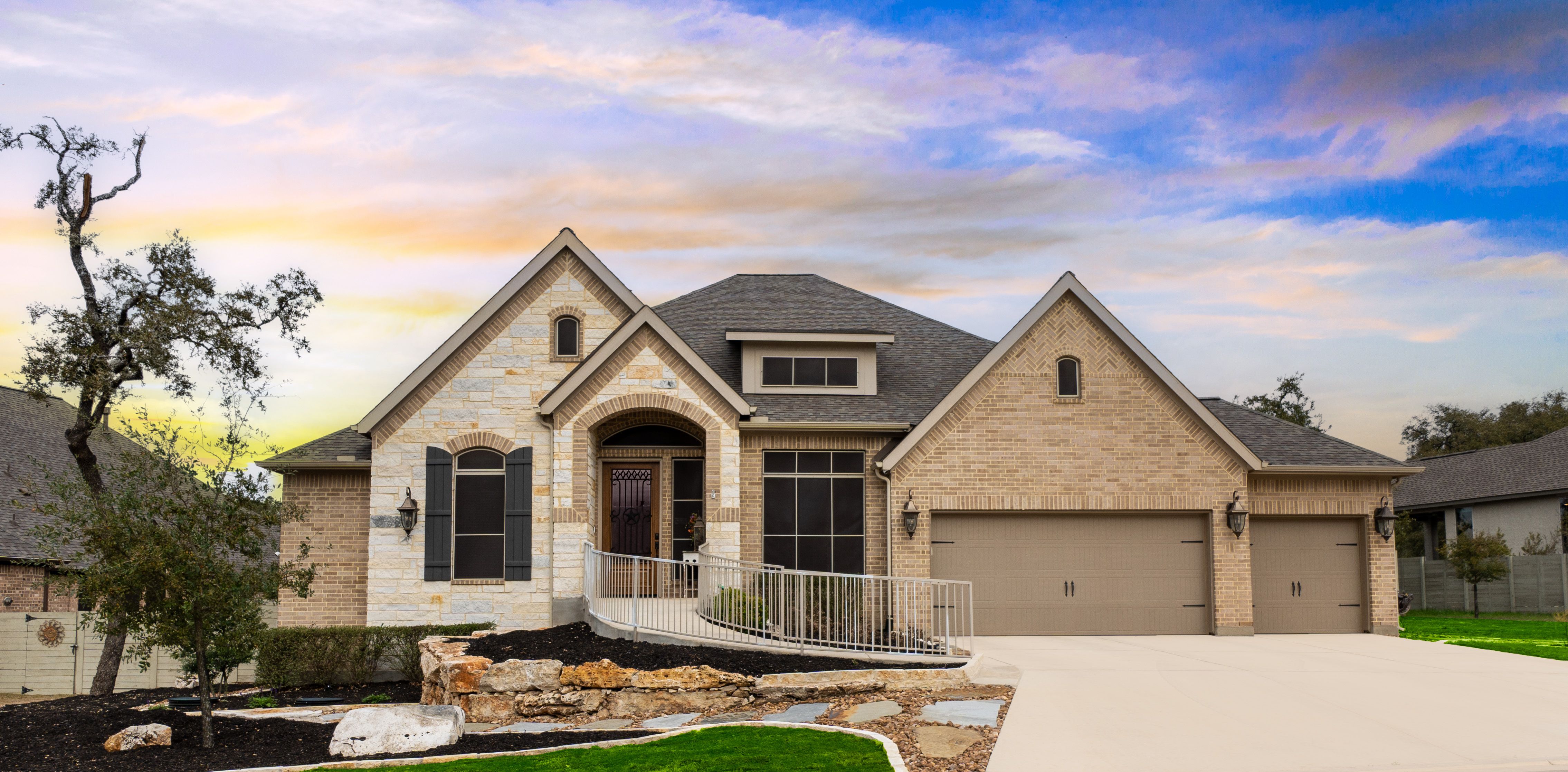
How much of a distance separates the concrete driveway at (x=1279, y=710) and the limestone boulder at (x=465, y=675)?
20.3 feet

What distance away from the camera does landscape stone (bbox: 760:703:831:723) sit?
10836 mm

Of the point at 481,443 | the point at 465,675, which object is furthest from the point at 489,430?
the point at 465,675

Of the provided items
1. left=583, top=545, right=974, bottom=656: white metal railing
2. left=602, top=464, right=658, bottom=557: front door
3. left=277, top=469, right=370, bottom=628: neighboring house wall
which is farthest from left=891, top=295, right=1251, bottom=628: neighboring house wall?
left=277, top=469, right=370, bottom=628: neighboring house wall

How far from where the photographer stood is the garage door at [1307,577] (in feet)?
62.2

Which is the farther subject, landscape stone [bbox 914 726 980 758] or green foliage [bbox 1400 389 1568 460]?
green foliage [bbox 1400 389 1568 460]

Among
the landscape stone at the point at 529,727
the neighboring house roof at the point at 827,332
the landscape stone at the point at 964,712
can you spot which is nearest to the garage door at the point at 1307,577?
the neighboring house roof at the point at 827,332

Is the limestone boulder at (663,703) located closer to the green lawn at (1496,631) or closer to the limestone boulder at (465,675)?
the limestone boulder at (465,675)

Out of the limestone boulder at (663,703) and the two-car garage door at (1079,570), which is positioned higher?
the two-car garage door at (1079,570)

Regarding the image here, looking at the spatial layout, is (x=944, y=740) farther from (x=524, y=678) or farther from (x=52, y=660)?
(x=52, y=660)

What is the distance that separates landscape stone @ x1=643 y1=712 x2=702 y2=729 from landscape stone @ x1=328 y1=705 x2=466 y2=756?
1.98 metres

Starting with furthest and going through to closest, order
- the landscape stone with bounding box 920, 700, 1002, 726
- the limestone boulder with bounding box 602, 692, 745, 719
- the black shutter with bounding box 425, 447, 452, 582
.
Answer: the black shutter with bounding box 425, 447, 452, 582 < the limestone boulder with bounding box 602, 692, 745, 719 < the landscape stone with bounding box 920, 700, 1002, 726

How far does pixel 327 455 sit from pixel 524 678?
795 centimetres

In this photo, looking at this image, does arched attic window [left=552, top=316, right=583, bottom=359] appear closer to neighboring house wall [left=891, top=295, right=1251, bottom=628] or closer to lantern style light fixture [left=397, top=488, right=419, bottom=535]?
lantern style light fixture [left=397, top=488, right=419, bottom=535]

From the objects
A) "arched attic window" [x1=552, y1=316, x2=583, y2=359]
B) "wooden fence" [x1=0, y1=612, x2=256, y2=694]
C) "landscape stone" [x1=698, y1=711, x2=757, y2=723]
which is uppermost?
"arched attic window" [x1=552, y1=316, x2=583, y2=359]
